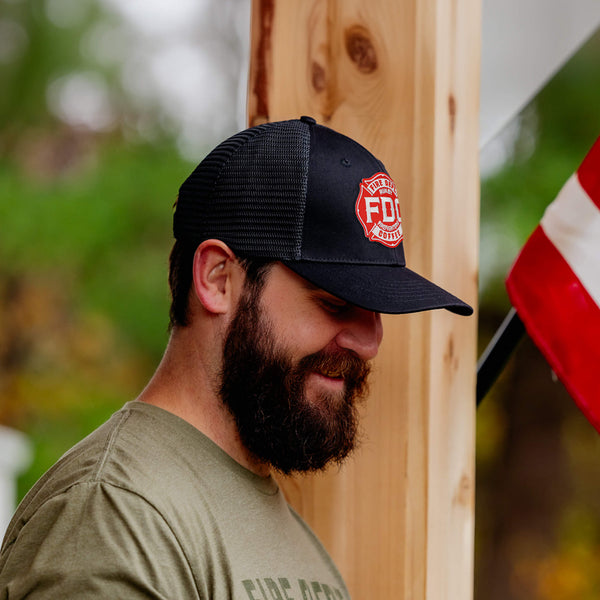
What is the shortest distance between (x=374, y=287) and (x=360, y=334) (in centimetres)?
9

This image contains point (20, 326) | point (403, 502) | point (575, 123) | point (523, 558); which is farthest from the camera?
point (20, 326)

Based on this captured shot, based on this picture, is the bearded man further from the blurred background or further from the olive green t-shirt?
the blurred background

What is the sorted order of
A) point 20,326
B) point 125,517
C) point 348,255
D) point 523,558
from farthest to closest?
point 20,326 → point 523,558 → point 348,255 → point 125,517

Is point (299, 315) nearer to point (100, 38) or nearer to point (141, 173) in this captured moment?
point (141, 173)

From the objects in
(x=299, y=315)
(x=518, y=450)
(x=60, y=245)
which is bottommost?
(x=518, y=450)

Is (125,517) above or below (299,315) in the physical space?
below

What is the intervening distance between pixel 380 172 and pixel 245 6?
7.50 m

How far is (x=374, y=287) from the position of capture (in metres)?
1.11

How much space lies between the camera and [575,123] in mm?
4883

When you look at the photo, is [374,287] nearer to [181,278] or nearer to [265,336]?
[265,336]

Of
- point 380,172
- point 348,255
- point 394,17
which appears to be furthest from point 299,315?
point 394,17

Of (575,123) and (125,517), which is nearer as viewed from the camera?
(125,517)

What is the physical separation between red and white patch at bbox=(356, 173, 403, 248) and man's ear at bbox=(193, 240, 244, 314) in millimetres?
180

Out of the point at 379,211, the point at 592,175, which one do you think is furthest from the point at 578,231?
the point at 379,211
